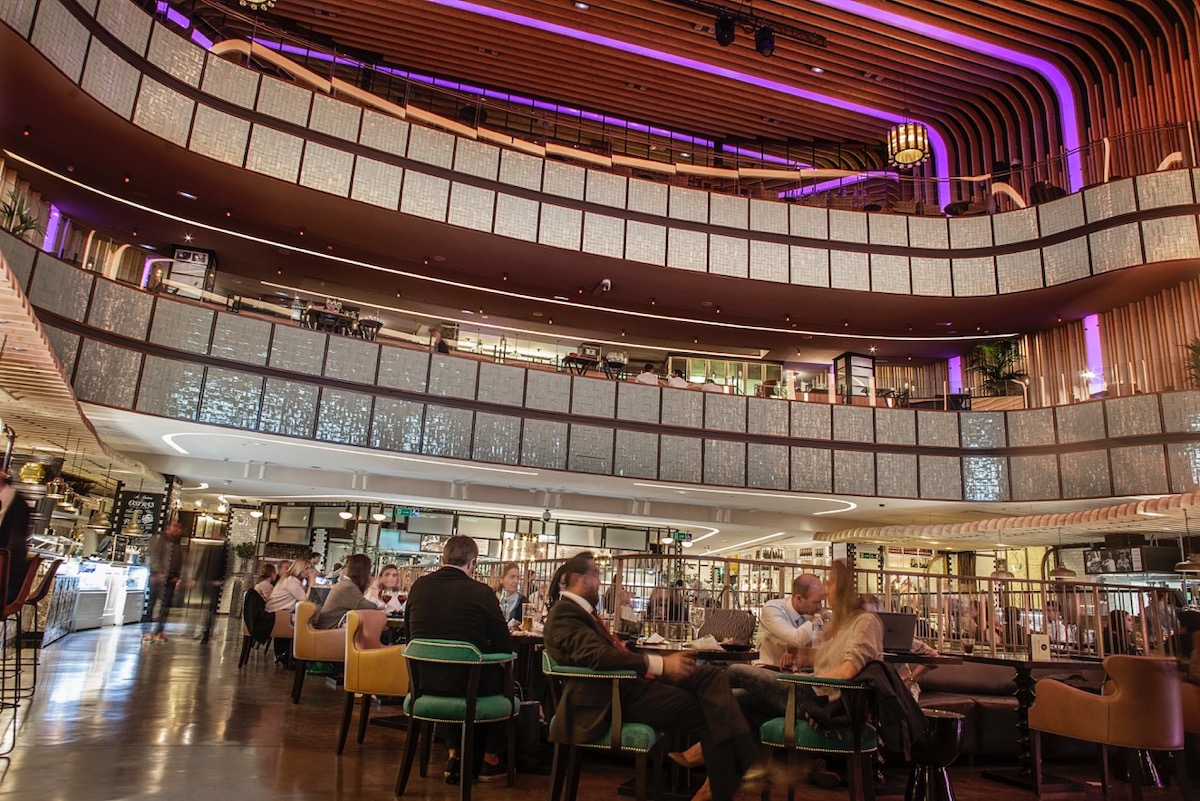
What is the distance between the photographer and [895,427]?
1473cm

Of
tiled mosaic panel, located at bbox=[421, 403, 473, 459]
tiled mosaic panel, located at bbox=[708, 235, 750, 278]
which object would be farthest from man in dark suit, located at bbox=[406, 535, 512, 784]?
tiled mosaic panel, located at bbox=[708, 235, 750, 278]

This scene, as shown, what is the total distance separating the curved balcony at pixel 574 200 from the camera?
11.1 m

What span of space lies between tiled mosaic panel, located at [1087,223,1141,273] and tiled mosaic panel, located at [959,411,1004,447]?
2.97 meters

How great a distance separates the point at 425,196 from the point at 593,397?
4294mm

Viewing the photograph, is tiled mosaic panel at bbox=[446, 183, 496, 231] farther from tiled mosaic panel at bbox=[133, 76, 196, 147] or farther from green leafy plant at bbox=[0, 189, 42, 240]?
green leafy plant at bbox=[0, 189, 42, 240]

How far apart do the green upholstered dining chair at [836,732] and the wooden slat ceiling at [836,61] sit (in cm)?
1301

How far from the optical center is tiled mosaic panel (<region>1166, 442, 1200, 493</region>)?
12.3m

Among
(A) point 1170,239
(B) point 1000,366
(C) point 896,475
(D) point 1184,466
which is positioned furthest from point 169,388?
(A) point 1170,239

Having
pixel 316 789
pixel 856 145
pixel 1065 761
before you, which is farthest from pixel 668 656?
pixel 856 145

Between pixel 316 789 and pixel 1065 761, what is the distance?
5911 mm

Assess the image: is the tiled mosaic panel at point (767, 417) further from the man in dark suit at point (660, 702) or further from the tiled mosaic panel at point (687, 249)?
the man in dark suit at point (660, 702)

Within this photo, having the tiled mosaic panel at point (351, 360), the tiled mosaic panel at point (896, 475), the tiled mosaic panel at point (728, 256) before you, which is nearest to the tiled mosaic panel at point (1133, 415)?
the tiled mosaic panel at point (896, 475)

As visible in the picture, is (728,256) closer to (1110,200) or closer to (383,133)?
(383,133)

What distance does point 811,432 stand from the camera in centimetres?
1448
